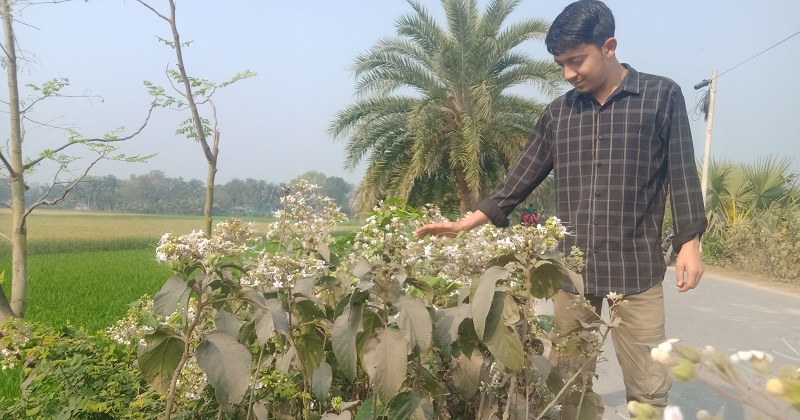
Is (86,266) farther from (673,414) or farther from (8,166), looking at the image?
(673,414)

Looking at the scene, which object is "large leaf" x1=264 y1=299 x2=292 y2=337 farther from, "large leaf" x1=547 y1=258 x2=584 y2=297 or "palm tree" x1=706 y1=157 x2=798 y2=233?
"palm tree" x1=706 y1=157 x2=798 y2=233

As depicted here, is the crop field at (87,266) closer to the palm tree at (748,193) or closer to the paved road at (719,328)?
the paved road at (719,328)

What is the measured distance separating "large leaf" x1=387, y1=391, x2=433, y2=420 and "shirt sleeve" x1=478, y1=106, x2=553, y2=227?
1.11 metres

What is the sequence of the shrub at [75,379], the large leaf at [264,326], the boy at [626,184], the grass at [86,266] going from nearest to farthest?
1. the large leaf at [264,326]
2. the shrub at [75,379]
3. the boy at [626,184]
4. the grass at [86,266]

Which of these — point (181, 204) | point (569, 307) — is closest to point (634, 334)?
point (569, 307)

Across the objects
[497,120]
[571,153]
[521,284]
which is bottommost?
[521,284]

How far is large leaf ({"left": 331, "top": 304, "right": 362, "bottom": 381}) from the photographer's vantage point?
138 cm

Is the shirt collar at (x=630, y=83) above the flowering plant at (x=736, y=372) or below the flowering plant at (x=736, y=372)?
above

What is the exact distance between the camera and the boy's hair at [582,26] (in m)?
2.18

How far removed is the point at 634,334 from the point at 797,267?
13248 millimetres

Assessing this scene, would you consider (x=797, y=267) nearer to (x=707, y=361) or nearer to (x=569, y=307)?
(x=569, y=307)

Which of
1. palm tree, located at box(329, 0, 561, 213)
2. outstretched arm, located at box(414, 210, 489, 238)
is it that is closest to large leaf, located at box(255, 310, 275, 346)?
outstretched arm, located at box(414, 210, 489, 238)

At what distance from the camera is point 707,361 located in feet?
1.56

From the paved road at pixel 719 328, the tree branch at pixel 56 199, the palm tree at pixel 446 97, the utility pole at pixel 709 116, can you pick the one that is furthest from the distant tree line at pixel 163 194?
the utility pole at pixel 709 116
